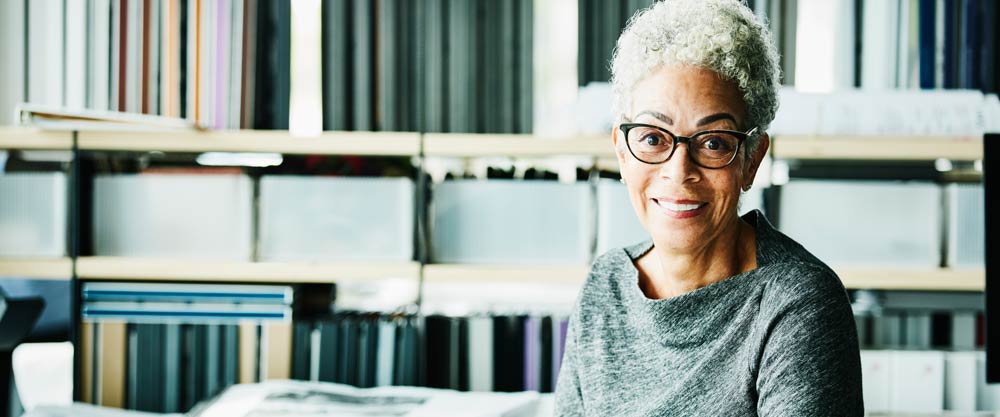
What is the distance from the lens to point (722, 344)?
799 mm

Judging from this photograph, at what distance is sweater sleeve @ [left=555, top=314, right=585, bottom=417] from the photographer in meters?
0.98

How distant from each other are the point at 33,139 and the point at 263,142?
43cm

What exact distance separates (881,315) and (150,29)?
1507 millimetres

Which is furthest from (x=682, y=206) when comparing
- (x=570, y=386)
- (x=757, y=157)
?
(x=570, y=386)

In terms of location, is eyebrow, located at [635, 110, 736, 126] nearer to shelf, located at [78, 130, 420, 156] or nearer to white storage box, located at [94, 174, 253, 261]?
shelf, located at [78, 130, 420, 156]

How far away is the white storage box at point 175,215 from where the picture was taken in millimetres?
1368

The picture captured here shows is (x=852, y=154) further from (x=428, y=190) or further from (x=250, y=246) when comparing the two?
(x=250, y=246)

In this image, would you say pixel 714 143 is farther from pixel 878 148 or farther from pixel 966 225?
pixel 966 225

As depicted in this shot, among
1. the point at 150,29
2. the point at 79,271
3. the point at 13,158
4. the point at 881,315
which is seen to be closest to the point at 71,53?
the point at 150,29

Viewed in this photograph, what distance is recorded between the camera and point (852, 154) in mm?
1285

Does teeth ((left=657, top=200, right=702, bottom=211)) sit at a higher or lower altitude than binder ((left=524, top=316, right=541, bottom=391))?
higher

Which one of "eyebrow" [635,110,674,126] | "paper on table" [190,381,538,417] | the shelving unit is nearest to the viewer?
"eyebrow" [635,110,674,126]

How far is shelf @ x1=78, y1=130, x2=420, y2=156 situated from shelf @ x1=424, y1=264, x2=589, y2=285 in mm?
233

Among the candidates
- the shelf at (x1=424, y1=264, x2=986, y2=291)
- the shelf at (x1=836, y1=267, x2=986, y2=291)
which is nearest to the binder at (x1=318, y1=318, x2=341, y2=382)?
the shelf at (x1=424, y1=264, x2=986, y2=291)
